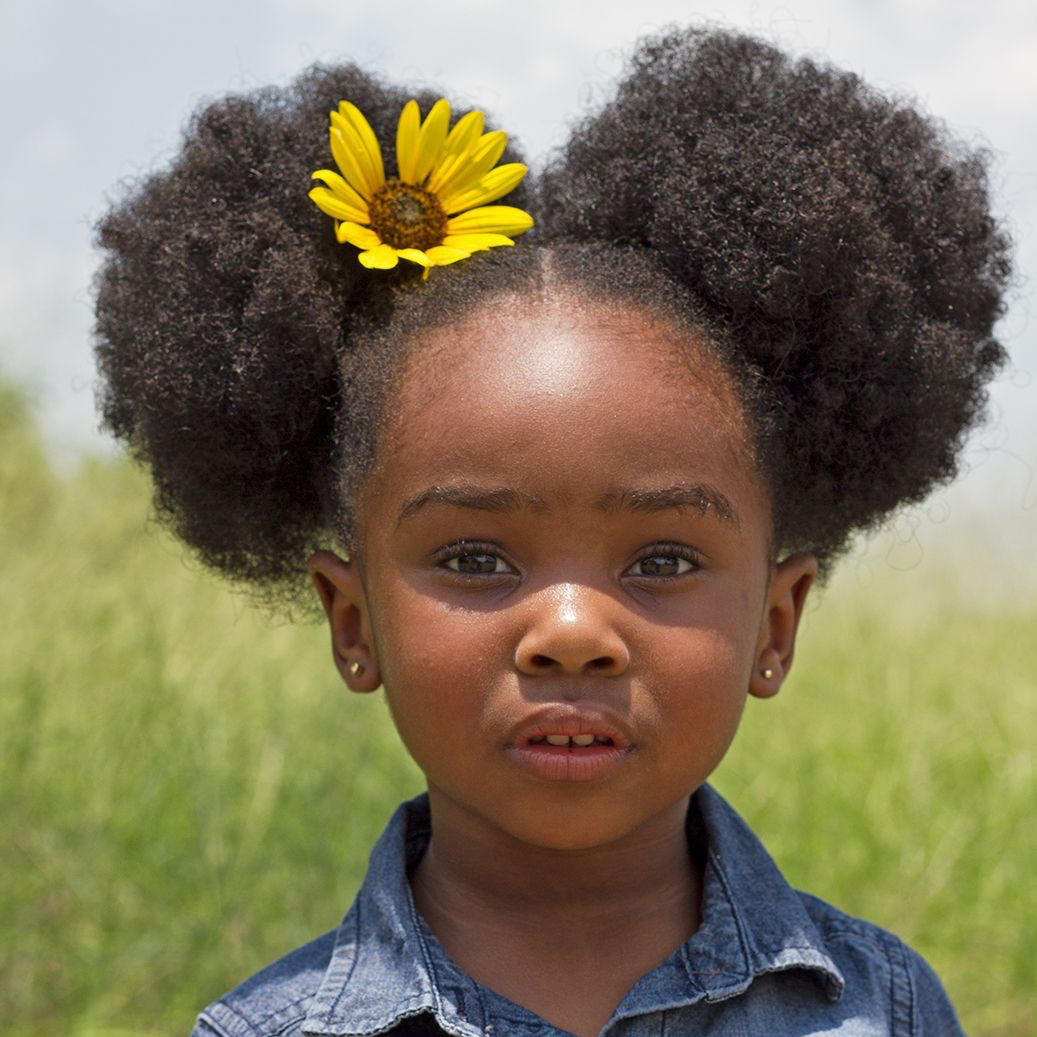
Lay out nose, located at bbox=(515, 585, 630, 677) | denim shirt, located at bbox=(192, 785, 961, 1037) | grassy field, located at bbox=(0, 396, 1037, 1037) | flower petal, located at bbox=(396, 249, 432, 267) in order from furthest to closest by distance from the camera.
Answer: grassy field, located at bbox=(0, 396, 1037, 1037), flower petal, located at bbox=(396, 249, 432, 267), denim shirt, located at bbox=(192, 785, 961, 1037), nose, located at bbox=(515, 585, 630, 677)

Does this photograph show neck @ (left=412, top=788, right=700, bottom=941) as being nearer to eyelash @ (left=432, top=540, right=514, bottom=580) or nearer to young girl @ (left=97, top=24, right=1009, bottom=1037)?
young girl @ (left=97, top=24, right=1009, bottom=1037)

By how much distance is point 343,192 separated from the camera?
1872 millimetres

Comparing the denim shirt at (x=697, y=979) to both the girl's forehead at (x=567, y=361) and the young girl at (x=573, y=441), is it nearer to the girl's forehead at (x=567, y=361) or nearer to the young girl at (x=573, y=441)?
the young girl at (x=573, y=441)

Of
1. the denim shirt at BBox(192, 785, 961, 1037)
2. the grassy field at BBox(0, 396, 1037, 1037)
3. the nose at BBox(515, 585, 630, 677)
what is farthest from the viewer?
the grassy field at BBox(0, 396, 1037, 1037)

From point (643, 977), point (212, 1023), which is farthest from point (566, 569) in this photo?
point (212, 1023)

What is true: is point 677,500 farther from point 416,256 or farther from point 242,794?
point 242,794

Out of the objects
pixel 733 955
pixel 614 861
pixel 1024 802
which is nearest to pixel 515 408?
pixel 614 861

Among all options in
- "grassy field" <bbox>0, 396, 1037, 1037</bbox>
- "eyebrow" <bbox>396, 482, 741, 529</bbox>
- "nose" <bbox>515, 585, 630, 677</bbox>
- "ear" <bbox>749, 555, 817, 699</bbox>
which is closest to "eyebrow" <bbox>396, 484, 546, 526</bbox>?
"eyebrow" <bbox>396, 482, 741, 529</bbox>

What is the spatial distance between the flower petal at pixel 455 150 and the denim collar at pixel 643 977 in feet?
2.81

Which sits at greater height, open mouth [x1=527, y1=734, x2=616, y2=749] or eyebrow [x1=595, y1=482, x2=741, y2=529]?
eyebrow [x1=595, y1=482, x2=741, y2=529]

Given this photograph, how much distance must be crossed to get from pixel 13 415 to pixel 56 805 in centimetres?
321

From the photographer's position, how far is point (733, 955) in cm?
176

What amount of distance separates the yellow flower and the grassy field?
4.93 ft

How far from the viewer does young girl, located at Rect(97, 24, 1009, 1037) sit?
165 centimetres
